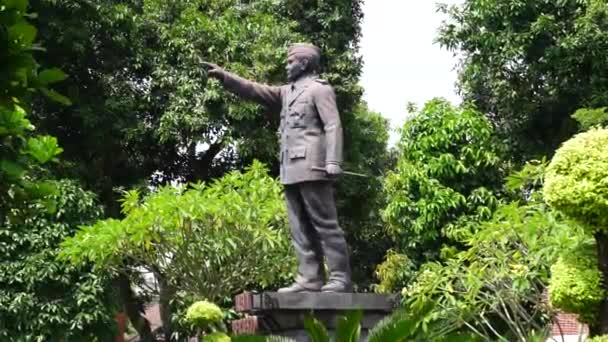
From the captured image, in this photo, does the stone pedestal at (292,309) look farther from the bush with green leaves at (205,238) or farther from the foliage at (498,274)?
the bush with green leaves at (205,238)

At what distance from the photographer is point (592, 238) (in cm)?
703

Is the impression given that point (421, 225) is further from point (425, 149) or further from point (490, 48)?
point (490, 48)

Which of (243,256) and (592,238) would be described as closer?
(592,238)

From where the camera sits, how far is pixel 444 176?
1494 cm

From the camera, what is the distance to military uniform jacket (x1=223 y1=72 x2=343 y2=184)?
25.4ft

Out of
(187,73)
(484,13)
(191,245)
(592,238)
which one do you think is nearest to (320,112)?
(592,238)

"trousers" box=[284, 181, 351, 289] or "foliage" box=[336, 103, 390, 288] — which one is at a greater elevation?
"foliage" box=[336, 103, 390, 288]

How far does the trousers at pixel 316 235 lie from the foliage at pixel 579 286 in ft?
5.38

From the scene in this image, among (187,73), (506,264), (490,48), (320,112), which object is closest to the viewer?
(320,112)

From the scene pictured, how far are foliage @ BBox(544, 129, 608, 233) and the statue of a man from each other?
1690mm

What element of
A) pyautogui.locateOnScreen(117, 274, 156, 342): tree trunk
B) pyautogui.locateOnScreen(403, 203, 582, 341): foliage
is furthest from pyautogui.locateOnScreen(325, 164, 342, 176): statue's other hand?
pyautogui.locateOnScreen(117, 274, 156, 342): tree trunk

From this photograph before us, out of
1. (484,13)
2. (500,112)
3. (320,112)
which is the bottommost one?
(320,112)

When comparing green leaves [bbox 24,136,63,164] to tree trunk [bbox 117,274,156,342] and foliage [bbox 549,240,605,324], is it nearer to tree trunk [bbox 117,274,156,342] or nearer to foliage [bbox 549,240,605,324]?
foliage [bbox 549,240,605,324]

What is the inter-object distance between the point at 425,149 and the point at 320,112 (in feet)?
24.5
